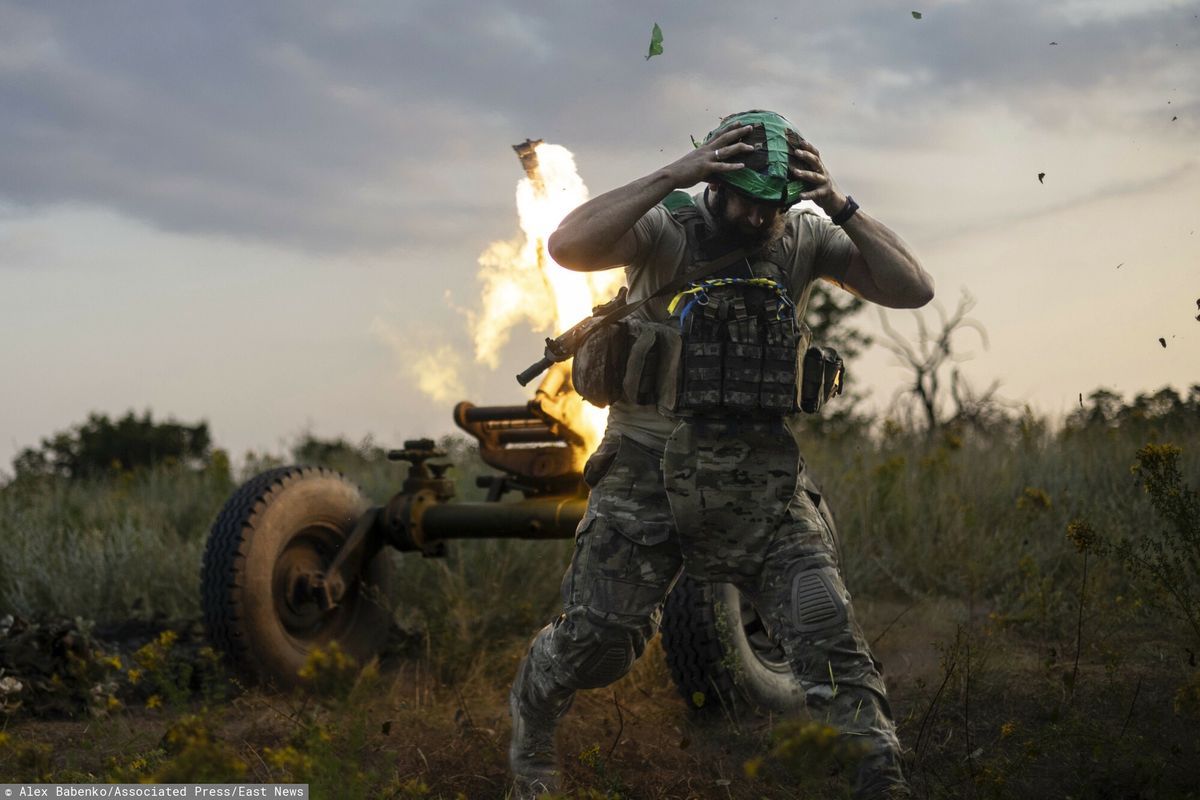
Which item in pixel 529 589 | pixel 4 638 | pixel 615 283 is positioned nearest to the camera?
pixel 615 283

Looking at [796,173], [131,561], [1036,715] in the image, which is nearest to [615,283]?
[796,173]

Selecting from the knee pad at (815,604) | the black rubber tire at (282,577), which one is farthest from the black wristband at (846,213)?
the black rubber tire at (282,577)

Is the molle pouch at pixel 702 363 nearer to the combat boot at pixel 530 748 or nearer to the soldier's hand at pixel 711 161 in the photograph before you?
the soldier's hand at pixel 711 161

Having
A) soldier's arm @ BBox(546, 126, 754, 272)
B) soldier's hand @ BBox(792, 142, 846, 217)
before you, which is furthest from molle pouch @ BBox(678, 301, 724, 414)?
soldier's hand @ BBox(792, 142, 846, 217)

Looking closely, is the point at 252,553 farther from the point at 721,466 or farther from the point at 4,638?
the point at 721,466

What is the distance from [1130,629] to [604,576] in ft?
13.2

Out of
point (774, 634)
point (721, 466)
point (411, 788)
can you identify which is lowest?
point (411, 788)

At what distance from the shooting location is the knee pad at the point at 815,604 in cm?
378

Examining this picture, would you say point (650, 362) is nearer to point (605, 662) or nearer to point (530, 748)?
point (605, 662)

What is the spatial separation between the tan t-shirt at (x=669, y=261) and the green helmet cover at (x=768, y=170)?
343mm

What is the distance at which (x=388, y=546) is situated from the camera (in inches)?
269

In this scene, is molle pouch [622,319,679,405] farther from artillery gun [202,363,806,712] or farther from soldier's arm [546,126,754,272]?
artillery gun [202,363,806,712]

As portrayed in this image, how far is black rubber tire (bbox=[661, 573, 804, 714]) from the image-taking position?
523cm

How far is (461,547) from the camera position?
8156 millimetres
